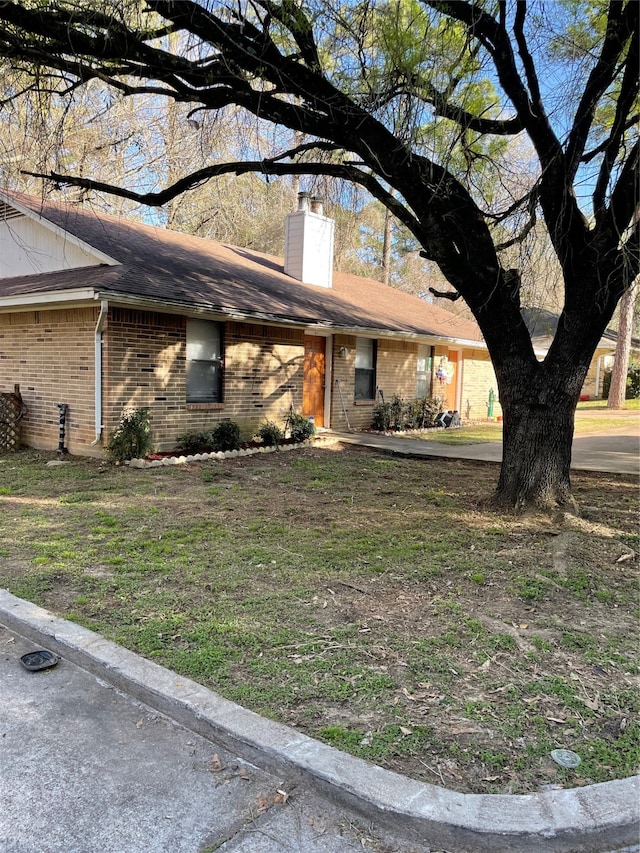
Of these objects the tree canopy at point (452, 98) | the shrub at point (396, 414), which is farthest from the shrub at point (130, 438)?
the shrub at point (396, 414)

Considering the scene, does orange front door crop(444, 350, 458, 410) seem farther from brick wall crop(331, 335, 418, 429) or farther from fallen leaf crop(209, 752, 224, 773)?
fallen leaf crop(209, 752, 224, 773)

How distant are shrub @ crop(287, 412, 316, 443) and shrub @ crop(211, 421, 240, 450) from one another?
1.56 m

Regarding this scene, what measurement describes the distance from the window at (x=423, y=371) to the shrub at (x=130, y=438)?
955 centimetres

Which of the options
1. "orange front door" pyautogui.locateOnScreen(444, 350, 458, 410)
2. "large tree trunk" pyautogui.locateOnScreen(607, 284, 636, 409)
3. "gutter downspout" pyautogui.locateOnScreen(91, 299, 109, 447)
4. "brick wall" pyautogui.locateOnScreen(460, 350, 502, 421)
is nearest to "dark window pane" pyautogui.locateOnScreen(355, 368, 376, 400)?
"orange front door" pyautogui.locateOnScreen(444, 350, 458, 410)

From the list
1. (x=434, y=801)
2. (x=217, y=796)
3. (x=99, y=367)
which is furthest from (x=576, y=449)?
(x=217, y=796)

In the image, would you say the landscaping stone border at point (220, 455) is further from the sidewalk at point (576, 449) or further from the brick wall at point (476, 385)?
the brick wall at point (476, 385)

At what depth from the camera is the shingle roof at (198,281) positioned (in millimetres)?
9867

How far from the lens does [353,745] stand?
264 centimetres

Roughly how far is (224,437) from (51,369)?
3.27 meters

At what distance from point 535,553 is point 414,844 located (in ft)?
11.6

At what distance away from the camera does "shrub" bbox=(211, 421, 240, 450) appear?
35.9ft

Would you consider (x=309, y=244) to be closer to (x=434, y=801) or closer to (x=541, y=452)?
(x=541, y=452)

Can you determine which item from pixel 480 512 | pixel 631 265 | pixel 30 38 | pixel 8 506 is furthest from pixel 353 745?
pixel 30 38

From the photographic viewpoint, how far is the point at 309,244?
15.9 metres
